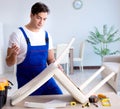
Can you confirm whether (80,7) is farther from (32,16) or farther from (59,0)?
(32,16)

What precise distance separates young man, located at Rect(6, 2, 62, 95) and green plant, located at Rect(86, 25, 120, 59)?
412 cm

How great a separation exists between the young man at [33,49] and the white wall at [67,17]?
4446 millimetres

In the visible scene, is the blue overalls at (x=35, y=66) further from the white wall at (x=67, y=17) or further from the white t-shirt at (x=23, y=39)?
the white wall at (x=67, y=17)

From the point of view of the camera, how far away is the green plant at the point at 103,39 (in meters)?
6.07

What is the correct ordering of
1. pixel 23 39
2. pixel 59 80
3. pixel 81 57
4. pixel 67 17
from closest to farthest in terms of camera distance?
pixel 59 80, pixel 23 39, pixel 81 57, pixel 67 17

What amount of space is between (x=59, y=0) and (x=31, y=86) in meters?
5.18

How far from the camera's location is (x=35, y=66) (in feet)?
6.47

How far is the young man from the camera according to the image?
1880mm

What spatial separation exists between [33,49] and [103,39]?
4.37 metres

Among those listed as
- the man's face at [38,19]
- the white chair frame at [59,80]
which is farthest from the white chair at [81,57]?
the white chair frame at [59,80]

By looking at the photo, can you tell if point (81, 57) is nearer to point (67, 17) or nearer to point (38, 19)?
point (67, 17)

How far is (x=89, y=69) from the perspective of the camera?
6.49 metres

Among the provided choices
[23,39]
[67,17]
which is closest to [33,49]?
[23,39]

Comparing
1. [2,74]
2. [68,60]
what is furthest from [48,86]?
[2,74]
